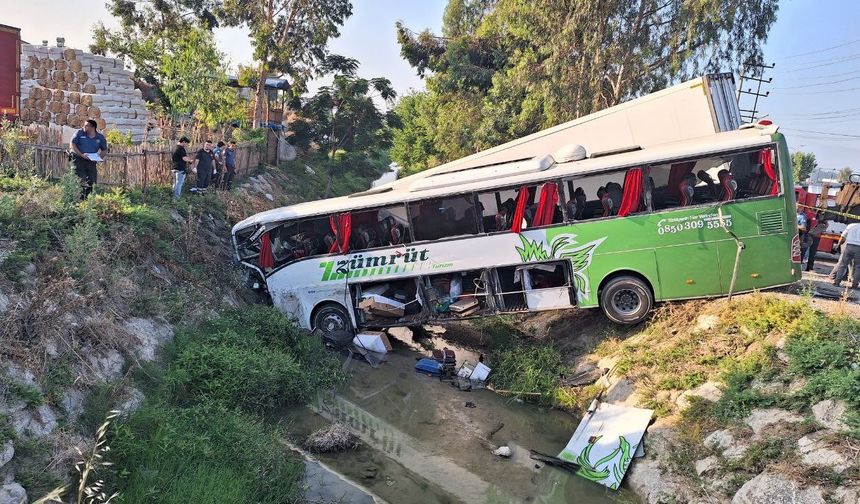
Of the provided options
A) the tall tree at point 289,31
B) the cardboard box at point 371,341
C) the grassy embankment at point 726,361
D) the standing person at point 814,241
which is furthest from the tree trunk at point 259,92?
the standing person at point 814,241

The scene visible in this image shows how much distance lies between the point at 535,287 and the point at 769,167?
4178 mm

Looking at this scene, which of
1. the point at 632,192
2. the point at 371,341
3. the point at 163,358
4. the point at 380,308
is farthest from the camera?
the point at 371,341

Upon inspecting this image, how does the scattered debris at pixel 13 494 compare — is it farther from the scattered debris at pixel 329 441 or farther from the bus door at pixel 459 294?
the bus door at pixel 459 294

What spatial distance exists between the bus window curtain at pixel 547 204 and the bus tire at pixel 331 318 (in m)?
4.43

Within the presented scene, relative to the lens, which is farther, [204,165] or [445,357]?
[204,165]

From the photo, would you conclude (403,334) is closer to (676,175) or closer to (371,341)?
(371,341)

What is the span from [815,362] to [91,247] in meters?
9.81

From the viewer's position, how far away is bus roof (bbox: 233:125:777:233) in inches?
383

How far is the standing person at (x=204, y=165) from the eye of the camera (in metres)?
15.7

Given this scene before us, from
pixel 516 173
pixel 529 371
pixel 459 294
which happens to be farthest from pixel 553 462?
pixel 516 173

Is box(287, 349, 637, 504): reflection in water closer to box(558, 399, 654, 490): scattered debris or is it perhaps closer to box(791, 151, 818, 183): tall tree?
box(558, 399, 654, 490): scattered debris

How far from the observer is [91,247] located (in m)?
8.94

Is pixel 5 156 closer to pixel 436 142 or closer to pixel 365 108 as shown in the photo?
pixel 365 108

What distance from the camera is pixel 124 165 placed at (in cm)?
1347
